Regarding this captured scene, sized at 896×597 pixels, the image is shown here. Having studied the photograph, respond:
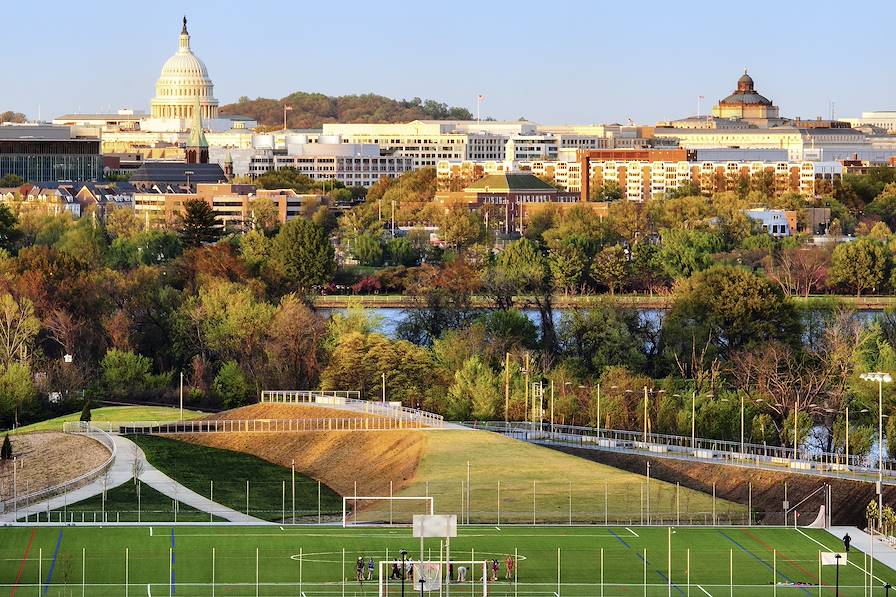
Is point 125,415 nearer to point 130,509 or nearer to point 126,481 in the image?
point 126,481

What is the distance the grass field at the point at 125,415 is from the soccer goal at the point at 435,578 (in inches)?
1296

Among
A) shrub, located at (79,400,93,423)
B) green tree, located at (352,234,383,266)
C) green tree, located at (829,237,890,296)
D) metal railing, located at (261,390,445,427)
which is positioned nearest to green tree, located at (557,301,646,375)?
metal railing, located at (261,390,445,427)

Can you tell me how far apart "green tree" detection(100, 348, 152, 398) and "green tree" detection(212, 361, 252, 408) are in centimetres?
298

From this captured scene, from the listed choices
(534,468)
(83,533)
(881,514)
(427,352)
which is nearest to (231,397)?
(427,352)

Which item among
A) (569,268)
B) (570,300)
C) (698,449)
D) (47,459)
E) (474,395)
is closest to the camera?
(698,449)

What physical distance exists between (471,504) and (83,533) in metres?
11.4

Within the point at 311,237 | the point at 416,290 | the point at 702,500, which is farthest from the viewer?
the point at 311,237

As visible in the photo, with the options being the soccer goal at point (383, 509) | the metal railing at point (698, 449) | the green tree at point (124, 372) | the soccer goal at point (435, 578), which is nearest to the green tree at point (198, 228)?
the green tree at point (124, 372)

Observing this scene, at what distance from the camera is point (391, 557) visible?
68.0 m

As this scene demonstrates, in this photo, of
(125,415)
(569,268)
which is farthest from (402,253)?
(125,415)

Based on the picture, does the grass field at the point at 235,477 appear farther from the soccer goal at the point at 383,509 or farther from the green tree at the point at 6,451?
the green tree at the point at 6,451

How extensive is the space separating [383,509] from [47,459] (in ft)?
48.1

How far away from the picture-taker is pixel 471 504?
77.4 m

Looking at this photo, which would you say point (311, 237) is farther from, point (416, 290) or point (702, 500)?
point (702, 500)
